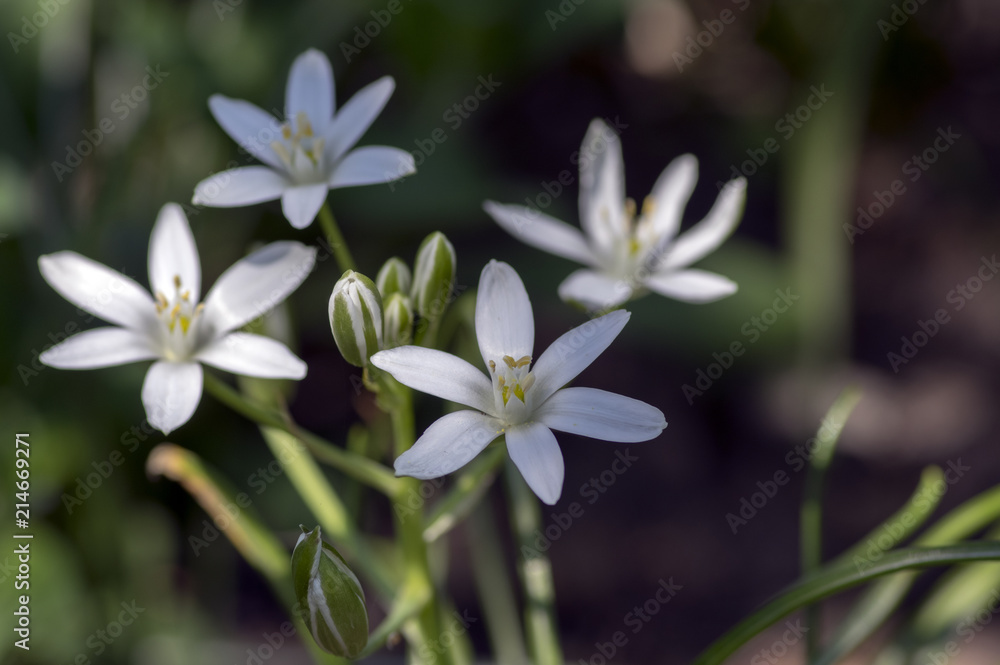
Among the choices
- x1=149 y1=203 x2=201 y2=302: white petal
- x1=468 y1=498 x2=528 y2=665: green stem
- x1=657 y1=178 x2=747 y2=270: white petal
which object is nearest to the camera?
x1=149 y1=203 x2=201 y2=302: white petal

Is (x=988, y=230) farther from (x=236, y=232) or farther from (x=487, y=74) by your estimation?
(x=236, y=232)

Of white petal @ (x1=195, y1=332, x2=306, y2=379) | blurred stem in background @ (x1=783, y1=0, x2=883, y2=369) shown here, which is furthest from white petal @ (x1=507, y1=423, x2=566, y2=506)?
blurred stem in background @ (x1=783, y1=0, x2=883, y2=369)

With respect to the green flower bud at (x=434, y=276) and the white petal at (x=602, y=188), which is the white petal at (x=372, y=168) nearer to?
the green flower bud at (x=434, y=276)

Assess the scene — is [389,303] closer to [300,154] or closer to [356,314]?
[356,314]

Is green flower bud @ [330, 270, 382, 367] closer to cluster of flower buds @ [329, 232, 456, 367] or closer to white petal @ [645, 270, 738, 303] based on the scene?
cluster of flower buds @ [329, 232, 456, 367]

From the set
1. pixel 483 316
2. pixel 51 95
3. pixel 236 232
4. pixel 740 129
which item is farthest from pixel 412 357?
pixel 740 129

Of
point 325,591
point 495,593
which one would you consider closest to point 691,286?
point 325,591

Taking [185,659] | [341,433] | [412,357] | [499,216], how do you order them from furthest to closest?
[341,433]
[185,659]
[499,216]
[412,357]
